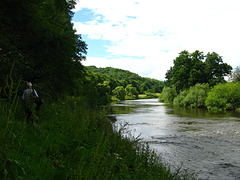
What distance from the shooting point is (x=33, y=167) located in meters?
3.34

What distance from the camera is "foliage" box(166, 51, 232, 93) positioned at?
46.1m

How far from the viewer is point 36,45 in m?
8.58

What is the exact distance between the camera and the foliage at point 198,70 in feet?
151

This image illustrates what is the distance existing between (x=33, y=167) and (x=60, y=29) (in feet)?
22.7

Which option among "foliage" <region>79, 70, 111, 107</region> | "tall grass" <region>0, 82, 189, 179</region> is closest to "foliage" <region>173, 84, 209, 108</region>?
"foliage" <region>79, 70, 111, 107</region>

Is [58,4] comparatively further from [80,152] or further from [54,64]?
[80,152]

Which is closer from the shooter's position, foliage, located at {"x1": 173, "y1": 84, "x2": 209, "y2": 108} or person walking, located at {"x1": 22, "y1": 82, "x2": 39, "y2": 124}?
person walking, located at {"x1": 22, "y1": 82, "x2": 39, "y2": 124}

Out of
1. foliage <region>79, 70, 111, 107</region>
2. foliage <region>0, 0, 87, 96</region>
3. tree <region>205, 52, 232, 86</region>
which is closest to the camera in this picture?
foliage <region>0, 0, 87, 96</region>

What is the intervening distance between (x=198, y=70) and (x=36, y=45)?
45.0 m

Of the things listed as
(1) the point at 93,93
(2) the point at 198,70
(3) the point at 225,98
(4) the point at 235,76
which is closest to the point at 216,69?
(2) the point at 198,70

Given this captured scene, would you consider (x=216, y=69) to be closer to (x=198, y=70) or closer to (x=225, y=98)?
(x=198, y=70)

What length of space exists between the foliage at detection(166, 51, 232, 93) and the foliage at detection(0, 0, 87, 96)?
42.2 metres

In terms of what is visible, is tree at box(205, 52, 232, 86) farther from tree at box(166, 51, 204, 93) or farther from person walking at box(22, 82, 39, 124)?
person walking at box(22, 82, 39, 124)

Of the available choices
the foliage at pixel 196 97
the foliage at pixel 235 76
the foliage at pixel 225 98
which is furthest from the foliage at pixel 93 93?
the foliage at pixel 235 76
